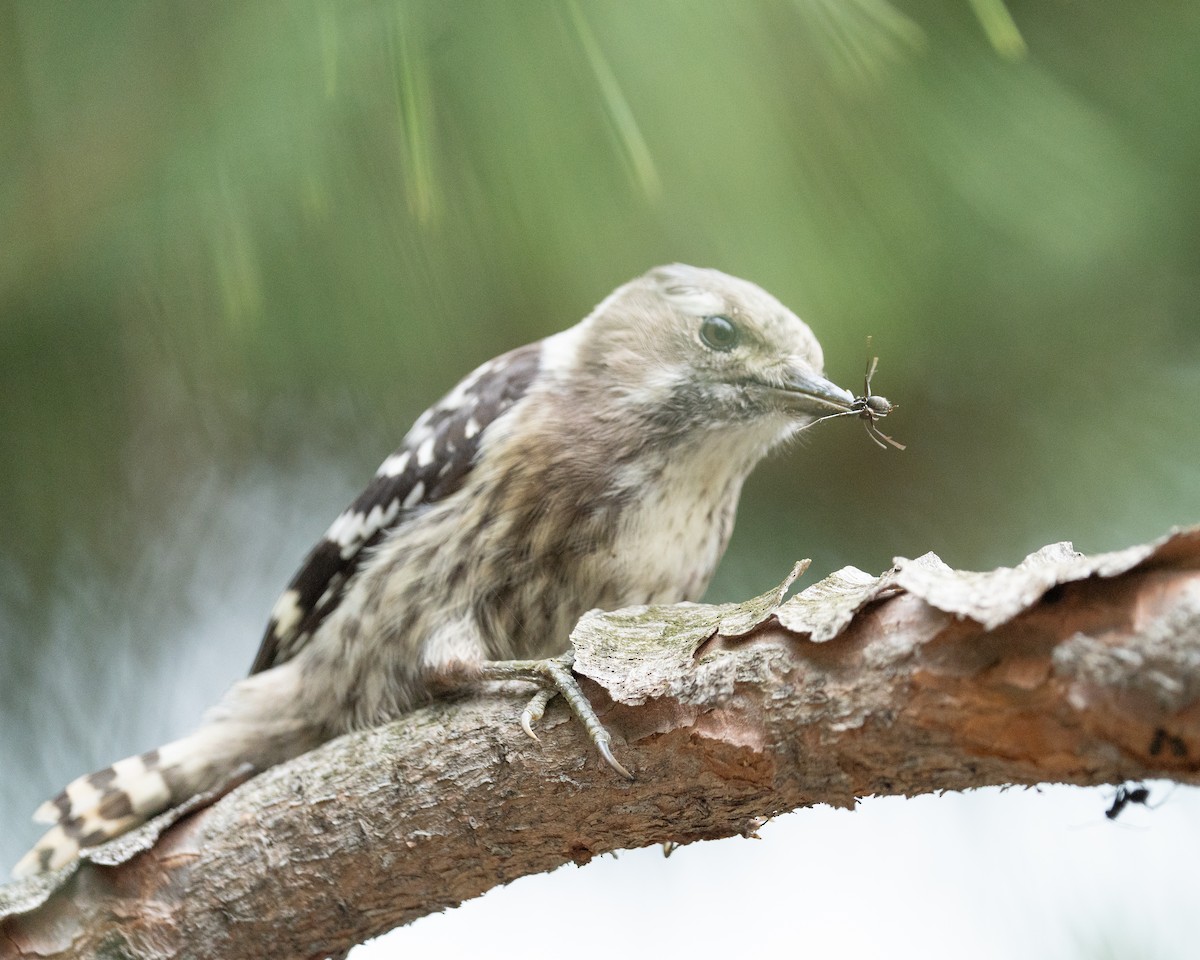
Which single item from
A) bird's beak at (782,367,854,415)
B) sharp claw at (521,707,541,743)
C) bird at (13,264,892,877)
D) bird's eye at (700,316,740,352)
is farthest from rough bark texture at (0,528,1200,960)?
bird's eye at (700,316,740,352)

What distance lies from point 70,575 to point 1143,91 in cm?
179

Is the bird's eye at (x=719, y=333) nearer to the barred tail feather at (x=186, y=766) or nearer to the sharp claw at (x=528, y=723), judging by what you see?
the sharp claw at (x=528, y=723)

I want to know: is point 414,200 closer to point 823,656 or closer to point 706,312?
point 706,312

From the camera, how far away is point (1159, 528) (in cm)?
155

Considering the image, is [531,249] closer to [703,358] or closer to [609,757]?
[703,358]

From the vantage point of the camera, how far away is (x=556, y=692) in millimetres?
1278

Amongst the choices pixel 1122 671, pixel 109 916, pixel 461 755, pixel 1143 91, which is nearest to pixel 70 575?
pixel 109 916

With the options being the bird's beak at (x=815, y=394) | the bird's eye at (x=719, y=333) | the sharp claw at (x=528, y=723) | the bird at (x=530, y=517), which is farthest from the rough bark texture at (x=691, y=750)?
the bird's eye at (x=719, y=333)

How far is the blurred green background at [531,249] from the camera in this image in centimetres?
121

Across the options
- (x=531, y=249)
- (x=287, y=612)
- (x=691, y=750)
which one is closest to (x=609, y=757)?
(x=691, y=750)

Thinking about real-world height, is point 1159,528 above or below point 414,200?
below

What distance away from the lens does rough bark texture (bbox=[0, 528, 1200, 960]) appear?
0.80 metres

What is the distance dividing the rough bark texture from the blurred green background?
0.53 metres

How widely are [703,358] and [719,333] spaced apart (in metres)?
0.04
